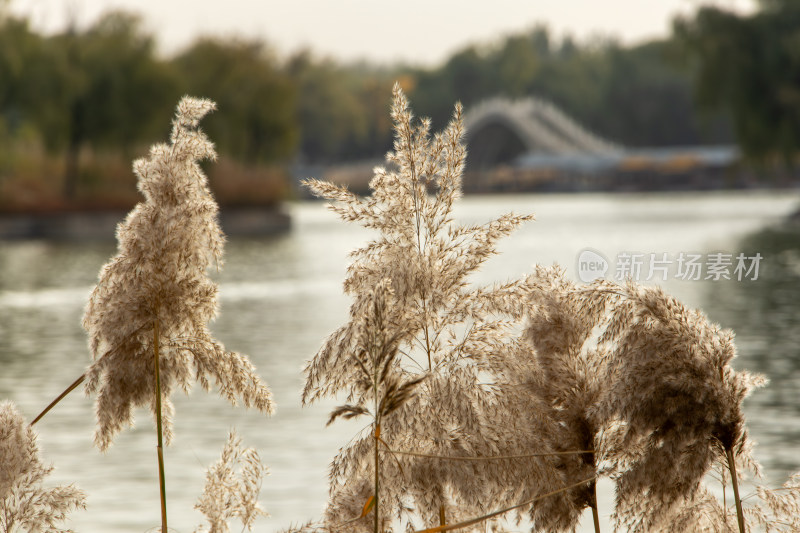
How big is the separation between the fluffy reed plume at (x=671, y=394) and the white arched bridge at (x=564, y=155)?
388ft

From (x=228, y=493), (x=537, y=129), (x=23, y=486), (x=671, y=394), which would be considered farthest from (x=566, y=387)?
(x=537, y=129)

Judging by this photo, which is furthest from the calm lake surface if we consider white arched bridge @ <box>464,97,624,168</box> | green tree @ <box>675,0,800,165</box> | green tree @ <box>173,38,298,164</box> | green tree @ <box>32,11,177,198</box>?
white arched bridge @ <box>464,97,624,168</box>

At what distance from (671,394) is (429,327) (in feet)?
1.99

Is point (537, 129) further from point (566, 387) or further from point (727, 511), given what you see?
point (566, 387)

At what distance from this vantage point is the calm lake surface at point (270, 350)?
24.8 ft

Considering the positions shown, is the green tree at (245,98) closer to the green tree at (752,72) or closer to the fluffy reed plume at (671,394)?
the green tree at (752,72)

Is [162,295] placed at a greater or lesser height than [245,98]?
lesser

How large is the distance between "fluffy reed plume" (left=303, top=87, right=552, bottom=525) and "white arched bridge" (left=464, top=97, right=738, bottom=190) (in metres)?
118

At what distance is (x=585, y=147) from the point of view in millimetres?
138375

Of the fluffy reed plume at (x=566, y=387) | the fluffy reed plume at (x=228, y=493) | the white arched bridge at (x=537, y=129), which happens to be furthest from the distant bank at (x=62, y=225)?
the white arched bridge at (x=537, y=129)

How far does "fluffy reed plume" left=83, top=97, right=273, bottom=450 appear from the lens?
327 centimetres

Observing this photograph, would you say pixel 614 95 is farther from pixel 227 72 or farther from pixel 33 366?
pixel 33 366

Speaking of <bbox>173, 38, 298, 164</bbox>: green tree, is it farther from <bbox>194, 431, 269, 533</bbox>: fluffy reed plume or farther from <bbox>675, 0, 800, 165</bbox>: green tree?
<bbox>194, 431, 269, 533</bbox>: fluffy reed plume

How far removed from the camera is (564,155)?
445 ft
